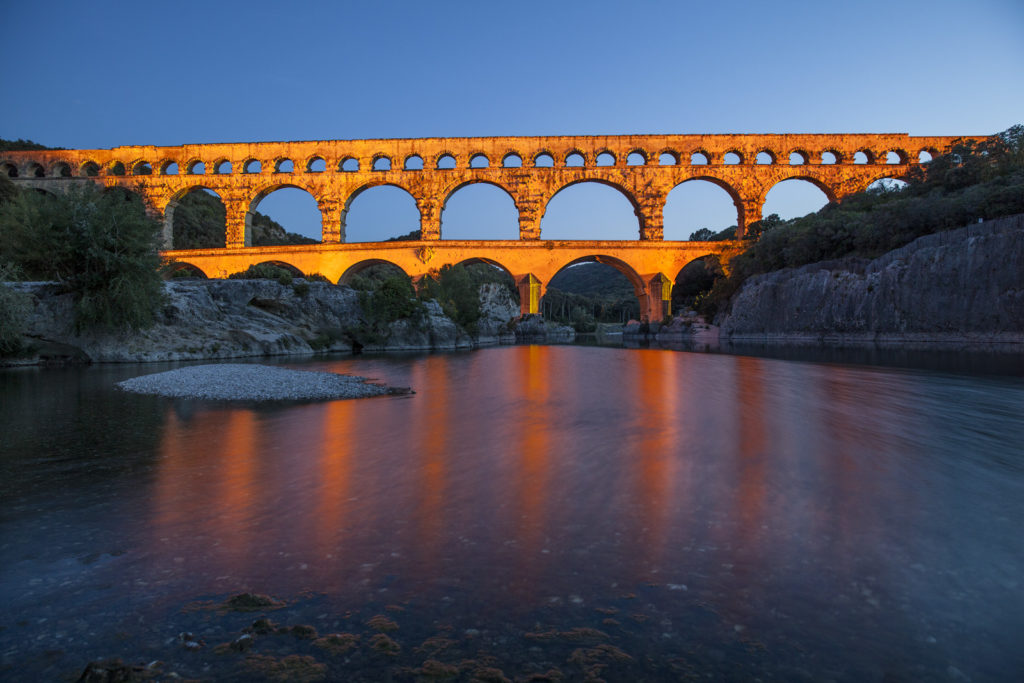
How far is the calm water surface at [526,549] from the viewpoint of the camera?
1391 millimetres

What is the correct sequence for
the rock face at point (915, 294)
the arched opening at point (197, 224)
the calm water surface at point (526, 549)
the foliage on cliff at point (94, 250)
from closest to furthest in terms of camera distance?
1. the calm water surface at point (526, 549)
2. the foliage on cliff at point (94, 250)
3. the rock face at point (915, 294)
4. the arched opening at point (197, 224)

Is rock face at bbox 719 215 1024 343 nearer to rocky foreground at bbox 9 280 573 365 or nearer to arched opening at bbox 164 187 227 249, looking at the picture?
rocky foreground at bbox 9 280 573 365

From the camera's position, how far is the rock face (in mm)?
15633

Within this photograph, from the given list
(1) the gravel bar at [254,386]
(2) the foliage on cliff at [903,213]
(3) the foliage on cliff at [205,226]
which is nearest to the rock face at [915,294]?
(2) the foliage on cliff at [903,213]

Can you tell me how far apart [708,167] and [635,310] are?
3933 cm

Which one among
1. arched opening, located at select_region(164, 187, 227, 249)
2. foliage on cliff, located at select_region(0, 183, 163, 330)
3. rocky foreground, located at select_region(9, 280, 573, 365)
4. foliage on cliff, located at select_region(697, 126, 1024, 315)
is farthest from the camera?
arched opening, located at select_region(164, 187, 227, 249)

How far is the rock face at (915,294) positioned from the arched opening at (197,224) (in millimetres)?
40835

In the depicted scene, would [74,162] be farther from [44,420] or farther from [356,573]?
[356,573]

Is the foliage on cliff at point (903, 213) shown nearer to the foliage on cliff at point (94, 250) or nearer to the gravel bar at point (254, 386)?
the gravel bar at point (254, 386)

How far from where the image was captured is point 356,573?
1.84m

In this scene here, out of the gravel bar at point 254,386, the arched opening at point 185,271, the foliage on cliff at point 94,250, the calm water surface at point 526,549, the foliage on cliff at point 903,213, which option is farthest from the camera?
the arched opening at point 185,271

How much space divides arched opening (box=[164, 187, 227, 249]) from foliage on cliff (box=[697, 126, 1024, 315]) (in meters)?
39.4

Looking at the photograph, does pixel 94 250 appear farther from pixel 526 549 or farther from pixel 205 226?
pixel 205 226

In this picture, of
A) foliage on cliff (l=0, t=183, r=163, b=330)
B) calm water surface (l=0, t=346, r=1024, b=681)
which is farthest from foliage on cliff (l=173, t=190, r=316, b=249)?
calm water surface (l=0, t=346, r=1024, b=681)
